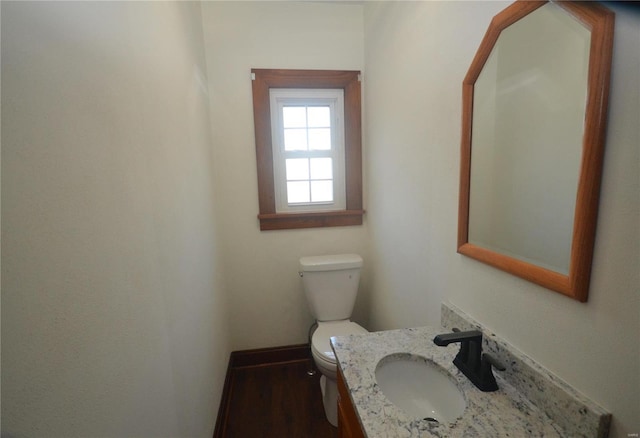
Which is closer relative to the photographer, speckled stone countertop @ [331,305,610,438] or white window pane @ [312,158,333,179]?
speckled stone countertop @ [331,305,610,438]

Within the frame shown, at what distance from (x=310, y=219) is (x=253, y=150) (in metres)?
0.65

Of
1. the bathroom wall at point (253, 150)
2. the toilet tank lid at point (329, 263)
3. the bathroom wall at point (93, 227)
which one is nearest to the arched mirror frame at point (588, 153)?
the bathroom wall at point (93, 227)

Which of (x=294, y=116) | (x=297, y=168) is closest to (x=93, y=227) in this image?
(x=297, y=168)

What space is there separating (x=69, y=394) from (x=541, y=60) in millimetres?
1273

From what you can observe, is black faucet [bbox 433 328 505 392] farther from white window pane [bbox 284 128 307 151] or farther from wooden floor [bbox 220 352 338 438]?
white window pane [bbox 284 128 307 151]

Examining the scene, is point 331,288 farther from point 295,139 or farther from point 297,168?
point 295,139

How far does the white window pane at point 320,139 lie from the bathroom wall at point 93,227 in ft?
3.41

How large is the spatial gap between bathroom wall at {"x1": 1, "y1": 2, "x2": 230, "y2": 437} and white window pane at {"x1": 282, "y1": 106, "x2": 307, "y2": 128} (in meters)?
0.93

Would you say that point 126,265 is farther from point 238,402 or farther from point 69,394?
point 238,402

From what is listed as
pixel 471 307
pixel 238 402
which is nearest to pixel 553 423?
pixel 471 307

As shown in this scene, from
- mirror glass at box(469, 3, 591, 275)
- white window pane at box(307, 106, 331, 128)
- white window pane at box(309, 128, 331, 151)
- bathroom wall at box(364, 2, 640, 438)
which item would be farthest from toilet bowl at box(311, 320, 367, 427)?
white window pane at box(307, 106, 331, 128)

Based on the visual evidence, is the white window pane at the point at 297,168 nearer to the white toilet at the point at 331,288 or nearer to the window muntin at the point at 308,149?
the window muntin at the point at 308,149

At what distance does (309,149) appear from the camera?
1.96m

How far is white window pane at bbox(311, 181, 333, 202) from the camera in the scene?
2.01 metres
